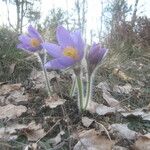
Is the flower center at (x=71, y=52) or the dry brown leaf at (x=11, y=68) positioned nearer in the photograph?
the flower center at (x=71, y=52)

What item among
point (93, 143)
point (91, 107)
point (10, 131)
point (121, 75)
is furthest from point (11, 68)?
point (93, 143)

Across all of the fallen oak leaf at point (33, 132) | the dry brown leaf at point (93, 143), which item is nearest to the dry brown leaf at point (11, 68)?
the fallen oak leaf at point (33, 132)

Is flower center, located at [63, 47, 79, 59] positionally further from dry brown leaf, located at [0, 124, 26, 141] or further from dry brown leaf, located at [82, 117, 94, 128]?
dry brown leaf, located at [0, 124, 26, 141]

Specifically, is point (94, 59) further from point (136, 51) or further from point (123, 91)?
point (136, 51)

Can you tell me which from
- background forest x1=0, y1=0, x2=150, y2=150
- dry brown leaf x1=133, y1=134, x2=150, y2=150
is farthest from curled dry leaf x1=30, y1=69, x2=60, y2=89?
dry brown leaf x1=133, y1=134, x2=150, y2=150

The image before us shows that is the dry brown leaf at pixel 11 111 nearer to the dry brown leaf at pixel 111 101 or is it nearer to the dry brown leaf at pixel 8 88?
the dry brown leaf at pixel 8 88

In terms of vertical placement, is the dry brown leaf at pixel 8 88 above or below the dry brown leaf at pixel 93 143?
above
